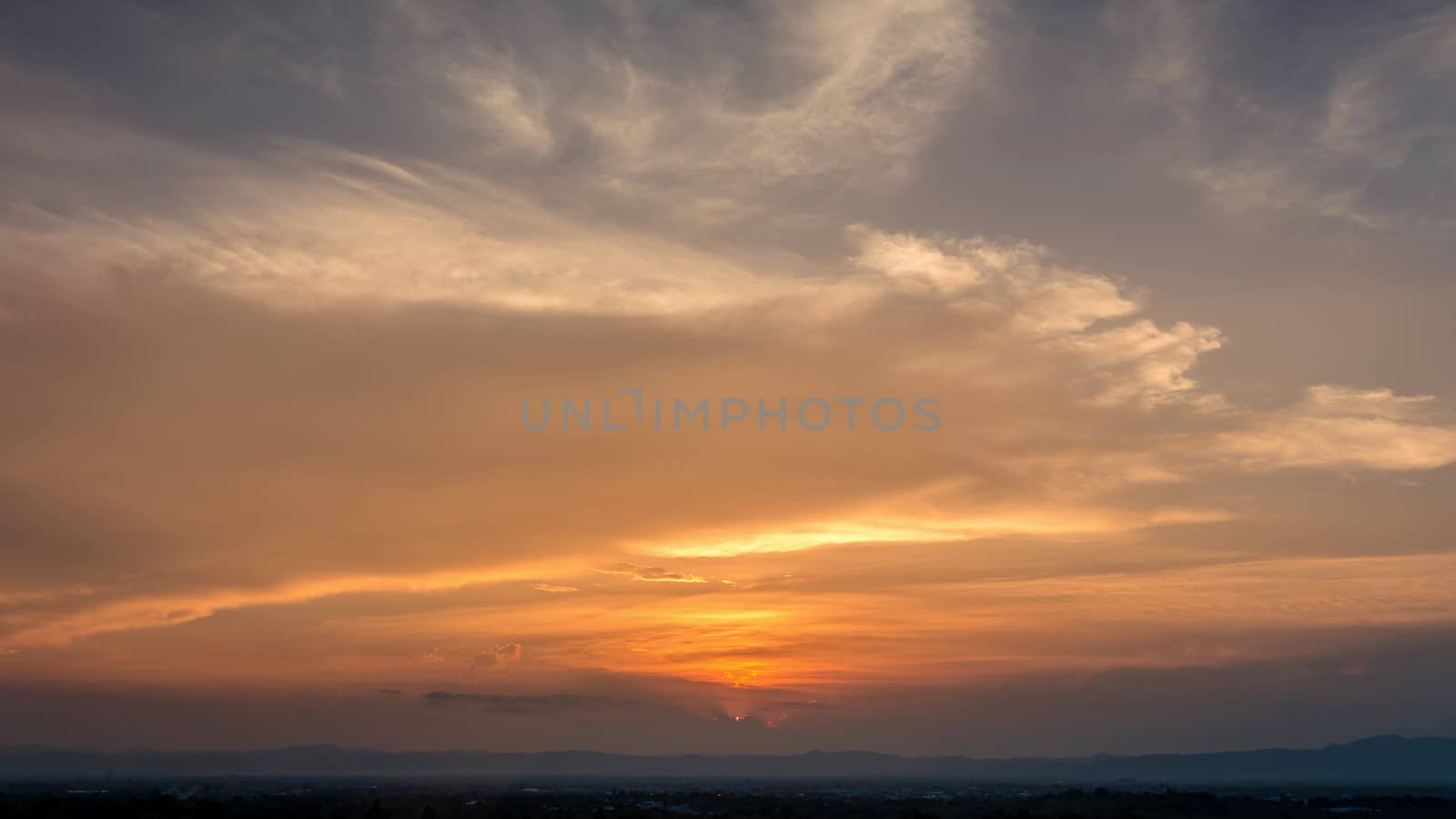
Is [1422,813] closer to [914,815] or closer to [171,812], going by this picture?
[914,815]

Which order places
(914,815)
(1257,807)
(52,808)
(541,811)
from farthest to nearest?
1. (1257,807)
2. (541,811)
3. (914,815)
4. (52,808)

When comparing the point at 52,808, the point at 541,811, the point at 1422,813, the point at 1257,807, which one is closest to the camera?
the point at 52,808

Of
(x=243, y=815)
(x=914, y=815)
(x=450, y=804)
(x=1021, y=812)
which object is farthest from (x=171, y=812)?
(x=1021, y=812)

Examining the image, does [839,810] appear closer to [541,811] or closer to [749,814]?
[749,814]

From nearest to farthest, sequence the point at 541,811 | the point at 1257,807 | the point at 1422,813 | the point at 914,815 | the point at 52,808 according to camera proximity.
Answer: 1. the point at 52,808
2. the point at 914,815
3. the point at 541,811
4. the point at 1422,813
5. the point at 1257,807

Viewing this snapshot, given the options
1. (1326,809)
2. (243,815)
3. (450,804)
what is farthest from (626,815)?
(1326,809)

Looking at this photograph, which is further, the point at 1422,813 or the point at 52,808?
the point at 1422,813

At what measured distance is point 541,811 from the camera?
512 ft

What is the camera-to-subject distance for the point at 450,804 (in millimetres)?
186125

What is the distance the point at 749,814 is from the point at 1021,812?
115 ft

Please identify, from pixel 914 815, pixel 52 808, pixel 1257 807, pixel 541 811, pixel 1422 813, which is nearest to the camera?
pixel 52 808

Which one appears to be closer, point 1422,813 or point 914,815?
point 914,815

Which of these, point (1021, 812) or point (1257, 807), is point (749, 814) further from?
point (1257, 807)

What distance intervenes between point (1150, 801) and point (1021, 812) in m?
52.4
